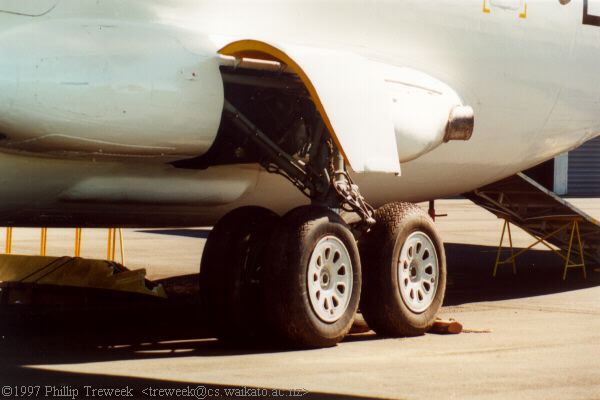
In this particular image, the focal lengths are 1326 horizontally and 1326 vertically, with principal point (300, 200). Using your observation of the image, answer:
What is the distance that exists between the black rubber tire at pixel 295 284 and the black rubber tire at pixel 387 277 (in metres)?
0.80

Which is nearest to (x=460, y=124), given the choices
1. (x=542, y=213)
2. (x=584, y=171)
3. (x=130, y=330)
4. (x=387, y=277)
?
(x=387, y=277)

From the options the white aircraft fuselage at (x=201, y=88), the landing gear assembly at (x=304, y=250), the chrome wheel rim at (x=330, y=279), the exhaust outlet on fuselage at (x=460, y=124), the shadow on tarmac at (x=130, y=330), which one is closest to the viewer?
the shadow on tarmac at (x=130, y=330)

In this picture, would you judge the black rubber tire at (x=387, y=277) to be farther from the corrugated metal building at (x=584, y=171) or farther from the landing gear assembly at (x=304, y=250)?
the corrugated metal building at (x=584, y=171)

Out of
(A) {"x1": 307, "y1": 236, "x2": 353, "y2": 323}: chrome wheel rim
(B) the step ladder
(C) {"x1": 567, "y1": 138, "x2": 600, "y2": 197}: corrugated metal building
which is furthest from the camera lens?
(C) {"x1": 567, "y1": 138, "x2": 600, "y2": 197}: corrugated metal building

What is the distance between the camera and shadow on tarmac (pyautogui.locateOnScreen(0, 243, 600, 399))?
9.09 m

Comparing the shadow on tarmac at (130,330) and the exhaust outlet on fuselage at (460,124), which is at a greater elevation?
the exhaust outlet on fuselage at (460,124)

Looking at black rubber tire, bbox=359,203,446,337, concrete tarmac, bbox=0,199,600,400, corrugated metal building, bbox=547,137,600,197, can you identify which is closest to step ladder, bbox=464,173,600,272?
concrete tarmac, bbox=0,199,600,400

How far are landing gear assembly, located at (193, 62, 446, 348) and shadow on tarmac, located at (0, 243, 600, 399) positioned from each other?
1.16ft

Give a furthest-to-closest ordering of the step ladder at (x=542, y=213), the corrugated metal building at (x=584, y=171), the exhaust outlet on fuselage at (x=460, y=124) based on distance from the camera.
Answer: the corrugated metal building at (x=584, y=171), the step ladder at (x=542, y=213), the exhaust outlet on fuselage at (x=460, y=124)

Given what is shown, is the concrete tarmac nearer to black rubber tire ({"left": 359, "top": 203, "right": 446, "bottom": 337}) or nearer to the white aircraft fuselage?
black rubber tire ({"left": 359, "top": 203, "right": 446, "bottom": 337})

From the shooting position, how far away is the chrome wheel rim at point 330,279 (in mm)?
10594

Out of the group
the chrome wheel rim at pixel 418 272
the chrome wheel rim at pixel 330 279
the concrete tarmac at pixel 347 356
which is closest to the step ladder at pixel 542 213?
the concrete tarmac at pixel 347 356

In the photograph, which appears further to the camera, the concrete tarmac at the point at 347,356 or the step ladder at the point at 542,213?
the step ladder at the point at 542,213

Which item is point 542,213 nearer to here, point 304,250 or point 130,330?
point 130,330
